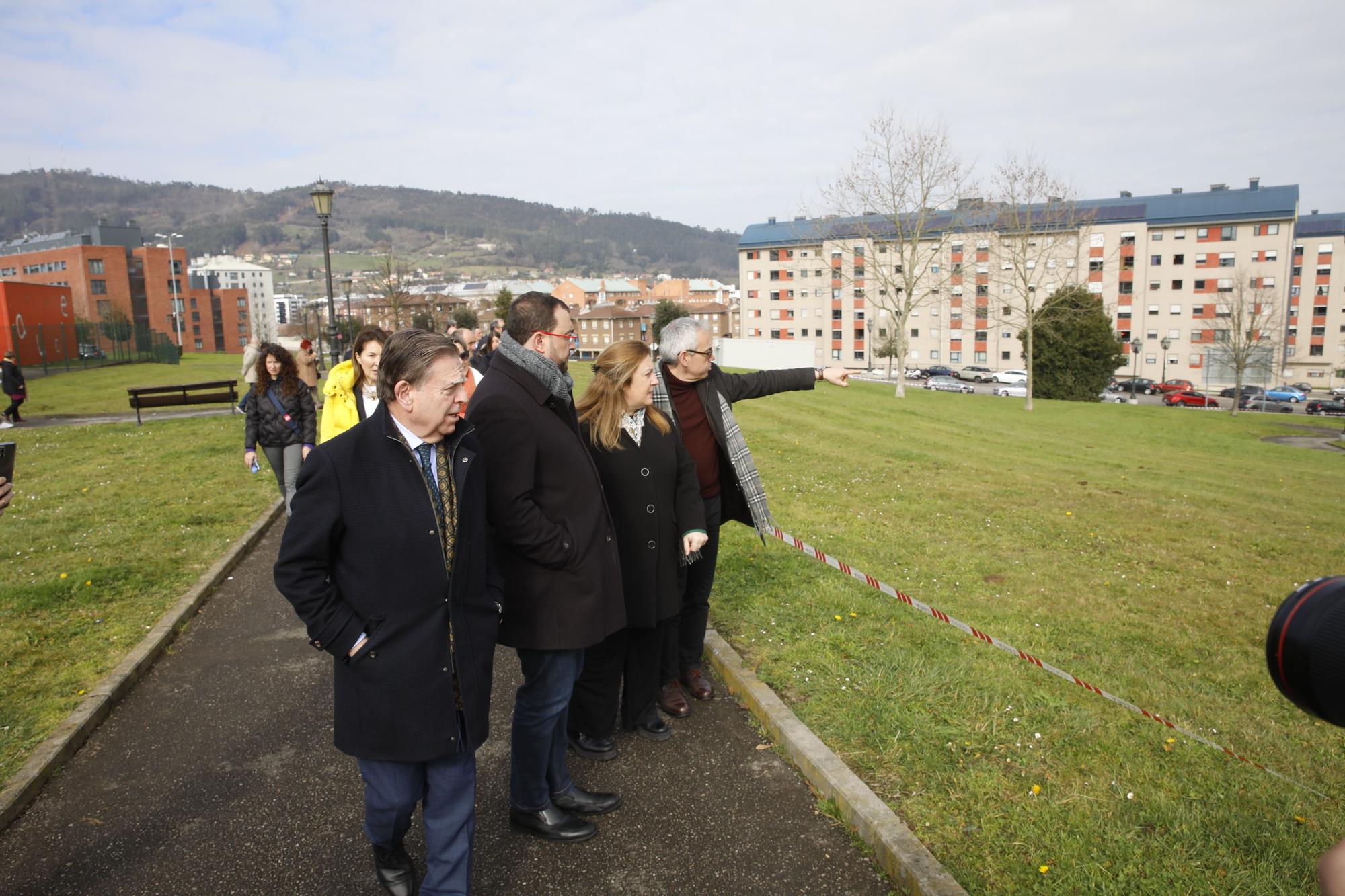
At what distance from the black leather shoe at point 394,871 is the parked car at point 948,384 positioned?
63.1m

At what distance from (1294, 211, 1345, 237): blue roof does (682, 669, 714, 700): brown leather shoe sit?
10342 centimetres

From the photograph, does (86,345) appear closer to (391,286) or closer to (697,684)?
(391,286)

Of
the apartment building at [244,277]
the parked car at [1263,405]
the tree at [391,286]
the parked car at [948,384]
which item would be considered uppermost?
the apartment building at [244,277]

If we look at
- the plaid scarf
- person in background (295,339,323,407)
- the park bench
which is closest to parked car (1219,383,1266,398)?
the park bench

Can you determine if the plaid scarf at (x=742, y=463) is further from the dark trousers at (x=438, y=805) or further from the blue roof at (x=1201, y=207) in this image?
the blue roof at (x=1201, y=207)

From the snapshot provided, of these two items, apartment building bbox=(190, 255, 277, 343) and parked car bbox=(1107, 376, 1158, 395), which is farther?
apartment building bbox=(190, 255, 277, 343)

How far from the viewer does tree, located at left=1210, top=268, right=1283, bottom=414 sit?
5738cm

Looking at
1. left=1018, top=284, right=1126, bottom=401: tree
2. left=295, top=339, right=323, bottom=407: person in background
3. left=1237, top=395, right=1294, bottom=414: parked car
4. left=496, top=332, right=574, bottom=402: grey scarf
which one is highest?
left=496, top=332, right=574, bottom=402: grey scarf

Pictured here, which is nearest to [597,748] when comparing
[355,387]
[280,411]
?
[355,387]

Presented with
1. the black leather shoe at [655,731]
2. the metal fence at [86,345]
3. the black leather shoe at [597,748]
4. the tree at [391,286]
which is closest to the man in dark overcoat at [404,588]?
the black leather shoe at [597,748]

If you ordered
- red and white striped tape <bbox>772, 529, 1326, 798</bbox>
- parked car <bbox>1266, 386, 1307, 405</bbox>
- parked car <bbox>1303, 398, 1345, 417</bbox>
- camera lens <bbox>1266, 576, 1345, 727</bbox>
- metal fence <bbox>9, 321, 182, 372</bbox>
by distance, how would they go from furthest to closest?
parked car <bbox>1266, 386, 1307, 405</bbox> < parked car <bbox>1303, 398, 1345, 417</bbox> < metal fence <bbox>9, 321, 182, 372</bbox> < red and white striped tape <bbox>772, 529, 1326, 798</bbox> < camera lens <bbox>1266, 576, 1345, 727</bbox>

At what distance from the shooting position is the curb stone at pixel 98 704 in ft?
12.7

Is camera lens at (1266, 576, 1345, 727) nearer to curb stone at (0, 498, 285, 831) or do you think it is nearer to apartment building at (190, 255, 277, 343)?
curb stone at (0, 498, 285, 831)

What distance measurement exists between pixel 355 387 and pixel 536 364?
3087 mm
